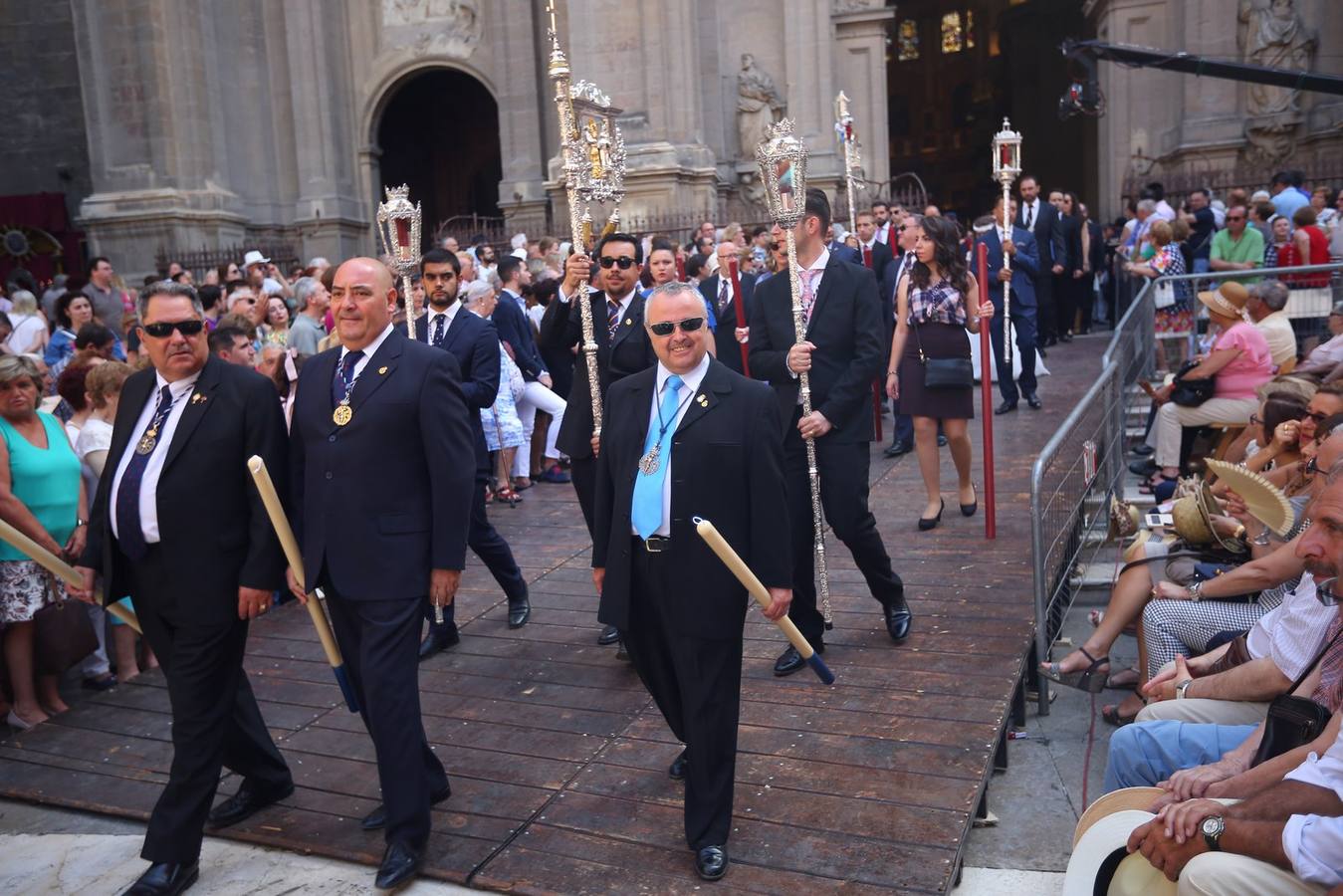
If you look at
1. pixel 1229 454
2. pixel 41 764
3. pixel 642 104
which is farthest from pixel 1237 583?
pixel 642 104

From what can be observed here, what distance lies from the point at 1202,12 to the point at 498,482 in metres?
17.4

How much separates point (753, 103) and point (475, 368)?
16904 mm

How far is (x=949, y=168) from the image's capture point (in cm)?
4050

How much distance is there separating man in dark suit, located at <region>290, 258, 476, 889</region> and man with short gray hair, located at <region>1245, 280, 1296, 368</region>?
721cm

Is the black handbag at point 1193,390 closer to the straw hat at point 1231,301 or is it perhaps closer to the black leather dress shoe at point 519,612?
the straw hat at point 1231,301

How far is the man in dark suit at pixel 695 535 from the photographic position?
4.12 meters

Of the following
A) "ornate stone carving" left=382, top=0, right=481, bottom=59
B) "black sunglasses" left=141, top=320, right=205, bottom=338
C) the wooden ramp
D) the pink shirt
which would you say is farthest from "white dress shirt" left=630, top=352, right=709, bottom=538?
"ornate stone carving" left=382, top=0, right=481, bottom=59

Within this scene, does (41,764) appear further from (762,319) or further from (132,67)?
(132,67)

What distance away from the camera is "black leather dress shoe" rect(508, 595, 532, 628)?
694 centimetres

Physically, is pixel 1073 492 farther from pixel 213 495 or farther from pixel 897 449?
pixel 213 495

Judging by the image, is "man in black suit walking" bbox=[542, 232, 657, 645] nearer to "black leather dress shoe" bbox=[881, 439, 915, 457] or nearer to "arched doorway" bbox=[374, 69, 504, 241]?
"black leather dress shoe" bbox=[881, 439, 915, 457]

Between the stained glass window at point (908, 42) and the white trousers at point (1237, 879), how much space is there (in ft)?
135

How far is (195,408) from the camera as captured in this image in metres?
4.54

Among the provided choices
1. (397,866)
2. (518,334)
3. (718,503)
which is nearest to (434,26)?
(518,334)
